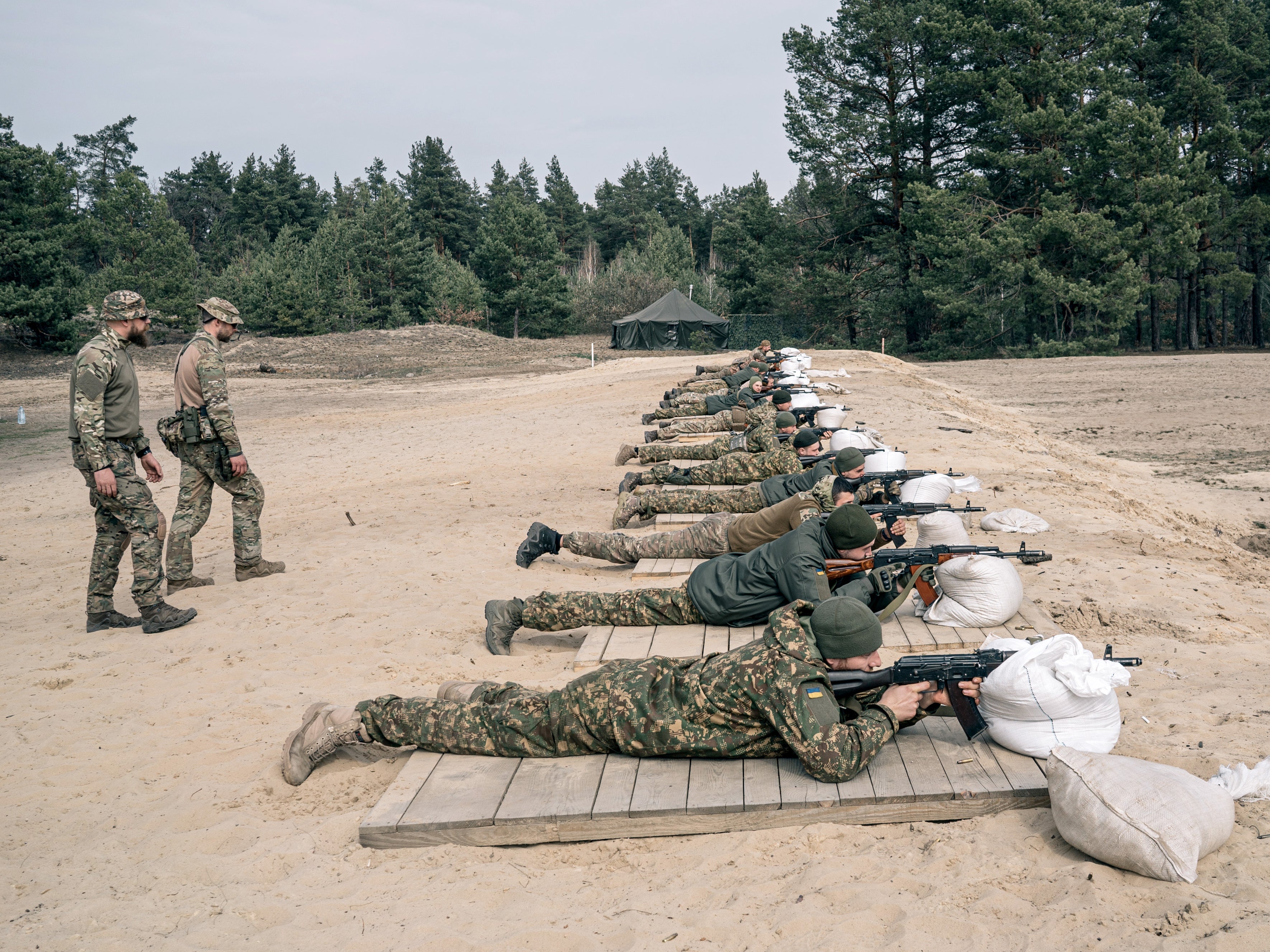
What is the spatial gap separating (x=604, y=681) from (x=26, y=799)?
8.53ft

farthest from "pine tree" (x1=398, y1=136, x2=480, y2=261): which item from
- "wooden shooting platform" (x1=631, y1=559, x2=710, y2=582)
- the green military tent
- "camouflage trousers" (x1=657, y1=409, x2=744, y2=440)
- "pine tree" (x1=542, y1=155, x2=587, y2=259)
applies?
"wooden shooting platform" (x1=631, y1=559, x2=710, y2=582)

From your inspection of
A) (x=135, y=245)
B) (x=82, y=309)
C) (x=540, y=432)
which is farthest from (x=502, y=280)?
(x=540, y=432)

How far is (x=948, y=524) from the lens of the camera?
569cm

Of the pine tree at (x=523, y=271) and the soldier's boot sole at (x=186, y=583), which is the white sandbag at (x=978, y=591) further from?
the pine tree at (x=523, y=271)

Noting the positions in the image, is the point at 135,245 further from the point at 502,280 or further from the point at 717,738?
the point at 717,738

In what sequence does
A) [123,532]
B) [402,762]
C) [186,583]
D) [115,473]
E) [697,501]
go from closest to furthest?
[402,762] → [115,473] → [123,532] → [186,583] → [697,501]

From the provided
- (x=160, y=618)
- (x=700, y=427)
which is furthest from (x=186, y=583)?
(x=700, y=427)

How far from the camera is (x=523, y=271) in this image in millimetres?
51344

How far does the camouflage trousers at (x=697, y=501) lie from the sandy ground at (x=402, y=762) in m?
0.89

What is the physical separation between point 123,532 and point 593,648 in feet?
10.7

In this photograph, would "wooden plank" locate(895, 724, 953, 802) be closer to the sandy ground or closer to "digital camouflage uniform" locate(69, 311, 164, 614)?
the sandy ground

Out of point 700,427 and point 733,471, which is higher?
point 700,427

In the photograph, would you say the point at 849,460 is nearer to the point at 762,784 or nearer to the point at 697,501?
the point at 697,501

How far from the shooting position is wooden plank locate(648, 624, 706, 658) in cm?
493
